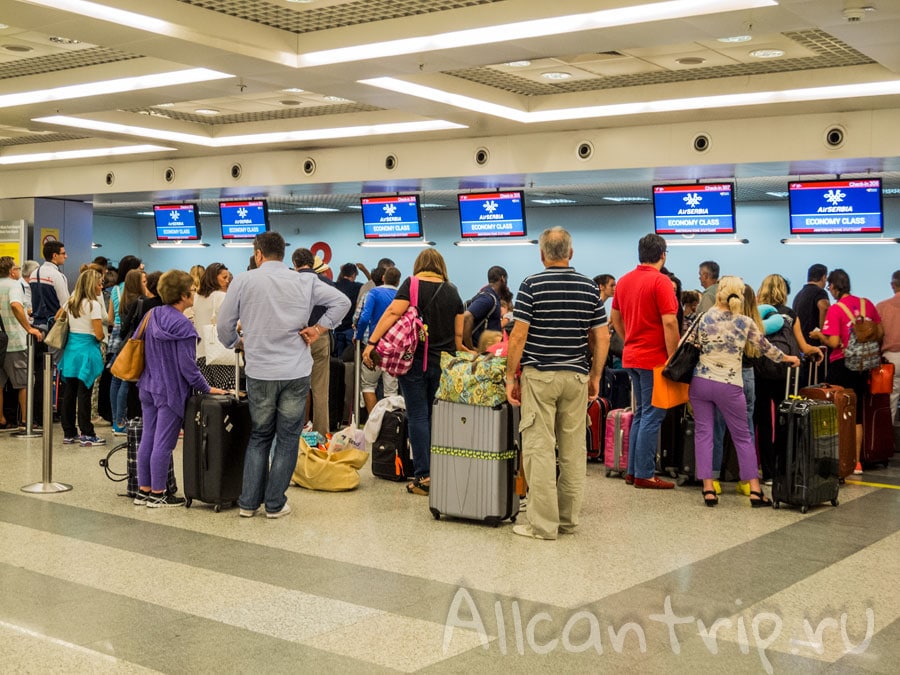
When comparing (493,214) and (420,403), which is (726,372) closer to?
(420,403)

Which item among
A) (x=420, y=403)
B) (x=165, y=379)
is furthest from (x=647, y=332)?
(x=165, y=379)

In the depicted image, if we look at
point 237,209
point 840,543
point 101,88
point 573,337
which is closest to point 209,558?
point 573,337

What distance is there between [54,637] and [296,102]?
7.80 m

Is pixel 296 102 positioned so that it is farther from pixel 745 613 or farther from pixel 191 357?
pixel 745 613

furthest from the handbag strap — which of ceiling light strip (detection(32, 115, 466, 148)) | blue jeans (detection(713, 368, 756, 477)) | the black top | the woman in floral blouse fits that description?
the black top

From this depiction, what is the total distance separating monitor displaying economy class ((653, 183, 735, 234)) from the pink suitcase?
4025 millimetres

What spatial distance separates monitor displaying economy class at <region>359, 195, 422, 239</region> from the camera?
533 inches

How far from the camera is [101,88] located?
9.24m

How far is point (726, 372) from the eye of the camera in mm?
6754

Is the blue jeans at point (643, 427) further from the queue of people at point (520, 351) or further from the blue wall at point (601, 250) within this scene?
the blue wall at point (601, 250)

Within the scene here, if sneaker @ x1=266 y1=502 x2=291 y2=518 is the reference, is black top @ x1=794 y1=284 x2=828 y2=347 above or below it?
above

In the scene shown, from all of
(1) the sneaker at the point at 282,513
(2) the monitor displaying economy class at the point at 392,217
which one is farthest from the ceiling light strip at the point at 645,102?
(1) the sneaker at the point at 282,513

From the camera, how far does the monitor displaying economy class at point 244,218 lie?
14.9 metres

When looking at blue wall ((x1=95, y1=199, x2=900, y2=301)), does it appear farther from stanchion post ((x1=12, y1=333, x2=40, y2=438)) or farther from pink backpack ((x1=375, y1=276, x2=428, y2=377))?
stanchion post ((x1=12, y1=333, x2=40, y2=438))
